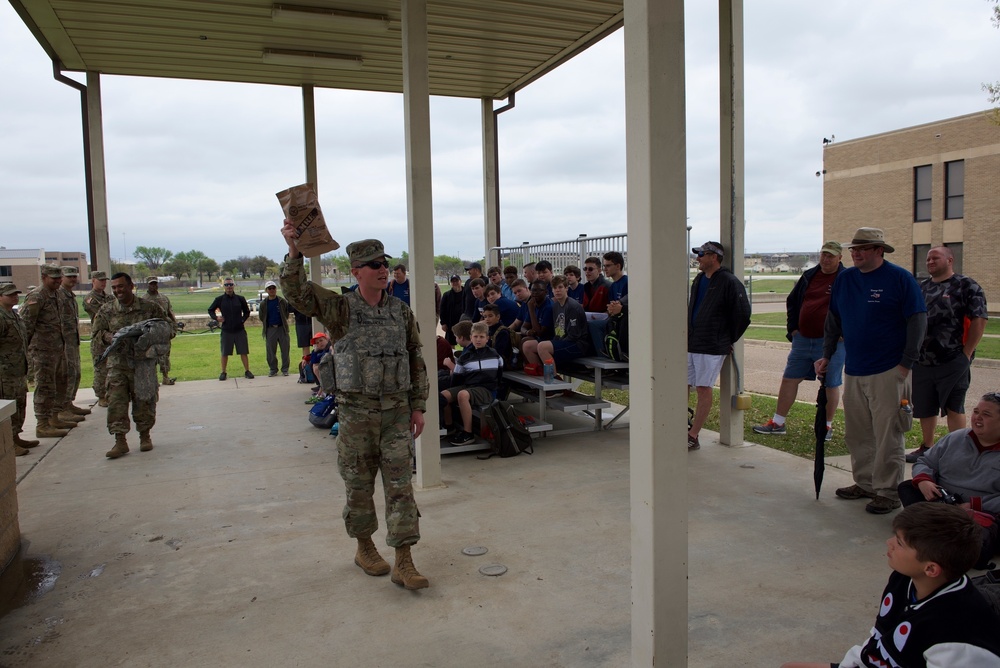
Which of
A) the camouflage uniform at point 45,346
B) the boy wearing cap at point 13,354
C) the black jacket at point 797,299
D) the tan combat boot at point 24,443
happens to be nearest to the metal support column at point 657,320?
the black jacket at point 797,299

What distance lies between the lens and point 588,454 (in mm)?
6590

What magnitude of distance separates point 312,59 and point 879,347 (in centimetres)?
759

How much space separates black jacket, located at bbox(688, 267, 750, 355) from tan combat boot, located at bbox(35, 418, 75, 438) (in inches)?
290

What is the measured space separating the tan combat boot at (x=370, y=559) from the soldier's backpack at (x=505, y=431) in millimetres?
2614

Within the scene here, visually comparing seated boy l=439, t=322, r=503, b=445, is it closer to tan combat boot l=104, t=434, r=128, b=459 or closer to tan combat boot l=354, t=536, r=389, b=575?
tan combat boot l=354, t=536, r=389, b=575

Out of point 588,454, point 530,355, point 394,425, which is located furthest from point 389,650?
point 530,355

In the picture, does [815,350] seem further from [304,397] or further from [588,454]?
[304,397]

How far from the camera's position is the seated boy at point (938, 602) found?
192cm

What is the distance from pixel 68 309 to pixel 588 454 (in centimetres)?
689

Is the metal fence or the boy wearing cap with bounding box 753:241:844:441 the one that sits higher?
the metal fence

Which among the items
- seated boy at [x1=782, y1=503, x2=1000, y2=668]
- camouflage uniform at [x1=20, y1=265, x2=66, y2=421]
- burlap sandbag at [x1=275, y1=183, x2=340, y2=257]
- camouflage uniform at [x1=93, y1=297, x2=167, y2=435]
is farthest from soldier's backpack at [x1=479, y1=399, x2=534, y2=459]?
camouflage uniform at [x1=20, y1=265, x2=66, y2=421]

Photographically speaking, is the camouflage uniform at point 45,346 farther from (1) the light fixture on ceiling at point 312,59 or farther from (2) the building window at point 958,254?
(2) the building window at point 958,254

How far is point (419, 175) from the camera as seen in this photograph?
538 cm

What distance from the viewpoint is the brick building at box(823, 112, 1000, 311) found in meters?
24.2
